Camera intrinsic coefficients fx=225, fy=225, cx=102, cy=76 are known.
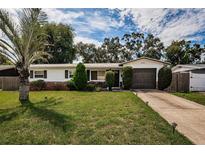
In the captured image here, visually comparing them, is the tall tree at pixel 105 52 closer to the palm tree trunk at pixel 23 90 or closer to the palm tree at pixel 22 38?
the palm tree at pixel 22 38

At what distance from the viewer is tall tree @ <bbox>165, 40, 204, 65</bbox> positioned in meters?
33.0

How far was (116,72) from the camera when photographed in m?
21.2

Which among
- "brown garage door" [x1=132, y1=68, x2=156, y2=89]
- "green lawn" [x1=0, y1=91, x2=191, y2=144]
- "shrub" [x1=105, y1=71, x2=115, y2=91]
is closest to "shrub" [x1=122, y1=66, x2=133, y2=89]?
"shrub" [x1=105, y1=71, x2=115, y2=91]

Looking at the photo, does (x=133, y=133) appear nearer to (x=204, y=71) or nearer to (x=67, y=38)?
(x=204, y=71)

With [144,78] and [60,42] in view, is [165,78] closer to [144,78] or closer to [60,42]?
[144,78]

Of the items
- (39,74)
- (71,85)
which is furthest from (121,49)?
(71,85)

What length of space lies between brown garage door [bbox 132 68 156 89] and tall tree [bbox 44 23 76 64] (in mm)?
14297

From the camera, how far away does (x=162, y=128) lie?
6.04 meters

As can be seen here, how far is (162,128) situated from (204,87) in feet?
44.7
